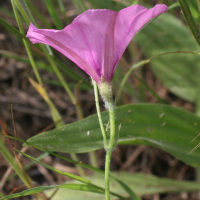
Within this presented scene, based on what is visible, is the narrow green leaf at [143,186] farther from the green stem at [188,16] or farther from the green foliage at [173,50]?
the green stem at [188,16]

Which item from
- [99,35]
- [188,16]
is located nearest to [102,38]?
[99,35]

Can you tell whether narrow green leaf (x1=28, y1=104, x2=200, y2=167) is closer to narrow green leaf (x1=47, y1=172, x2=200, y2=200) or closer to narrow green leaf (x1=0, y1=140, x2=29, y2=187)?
narrow green leaf (x1=0, y1=140, x2=29, y2=187)

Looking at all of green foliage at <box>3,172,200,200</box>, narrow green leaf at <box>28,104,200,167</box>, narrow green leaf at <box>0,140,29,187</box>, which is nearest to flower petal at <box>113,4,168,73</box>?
narrow green leaf at <box>28,104,200,167</box>

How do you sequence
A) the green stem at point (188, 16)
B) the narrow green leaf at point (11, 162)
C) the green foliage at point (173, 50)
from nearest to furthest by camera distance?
the green stem at point (188, 16)
the narrow green leaf at point (11, 162)
the green foliage at point (173, 50)

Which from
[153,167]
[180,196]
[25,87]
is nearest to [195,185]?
[180,196]

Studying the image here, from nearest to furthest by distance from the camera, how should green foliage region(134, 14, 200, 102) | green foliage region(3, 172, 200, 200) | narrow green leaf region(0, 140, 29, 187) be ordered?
narrow green leaf region(0, 140, 29, 187)
green foliage region(3, 172, 200, 200)
green foliage region(134, 14, 200, 102)

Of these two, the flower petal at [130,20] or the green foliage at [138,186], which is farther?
the green foliage at [138,186]

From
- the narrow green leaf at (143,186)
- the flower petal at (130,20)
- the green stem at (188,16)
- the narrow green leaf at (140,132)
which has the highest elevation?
the flower petal at (130,20)

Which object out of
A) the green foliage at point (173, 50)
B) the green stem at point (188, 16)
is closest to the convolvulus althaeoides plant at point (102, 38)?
the green stem at point (188, 16)
